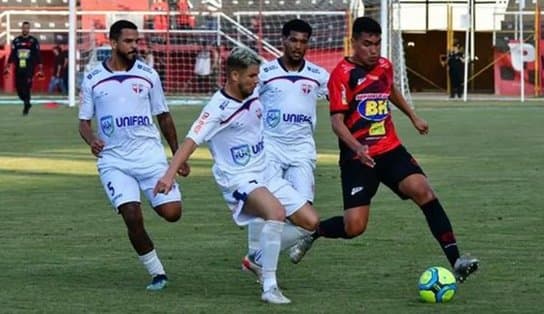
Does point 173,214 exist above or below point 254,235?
above

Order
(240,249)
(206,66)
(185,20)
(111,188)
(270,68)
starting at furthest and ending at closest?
(185,20), (206,66), (240,249), (270,68), (111,188)

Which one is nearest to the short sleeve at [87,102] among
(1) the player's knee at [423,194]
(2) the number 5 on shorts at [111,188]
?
(2) the number 5 on shorts at [111,188]

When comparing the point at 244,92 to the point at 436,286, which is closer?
the point at 436,286

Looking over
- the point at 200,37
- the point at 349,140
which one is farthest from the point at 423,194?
A: the point at 200,37

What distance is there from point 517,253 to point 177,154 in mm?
3618

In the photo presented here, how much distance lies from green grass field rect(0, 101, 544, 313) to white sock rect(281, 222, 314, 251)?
28 cm

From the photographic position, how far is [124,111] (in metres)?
10.5

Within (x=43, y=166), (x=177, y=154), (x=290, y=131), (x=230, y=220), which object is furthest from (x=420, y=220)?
(x=43, y=166)

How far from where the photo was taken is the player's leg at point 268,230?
9586 millimetres

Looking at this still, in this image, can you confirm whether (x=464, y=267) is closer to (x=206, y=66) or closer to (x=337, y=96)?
(x=337, y=96)

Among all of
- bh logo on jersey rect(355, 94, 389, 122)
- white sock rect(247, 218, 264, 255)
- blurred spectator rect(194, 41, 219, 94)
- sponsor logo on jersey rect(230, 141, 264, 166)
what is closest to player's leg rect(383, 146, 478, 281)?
bh logo on jersey rect(355, 94, 389, 122)

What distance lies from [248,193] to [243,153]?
31 cm

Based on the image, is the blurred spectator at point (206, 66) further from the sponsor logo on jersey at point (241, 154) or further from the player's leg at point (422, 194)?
the sponsor logo on jersey at point (241, 154)

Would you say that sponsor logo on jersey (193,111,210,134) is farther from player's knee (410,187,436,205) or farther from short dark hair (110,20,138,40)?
player's knee (410,187,436,205)
